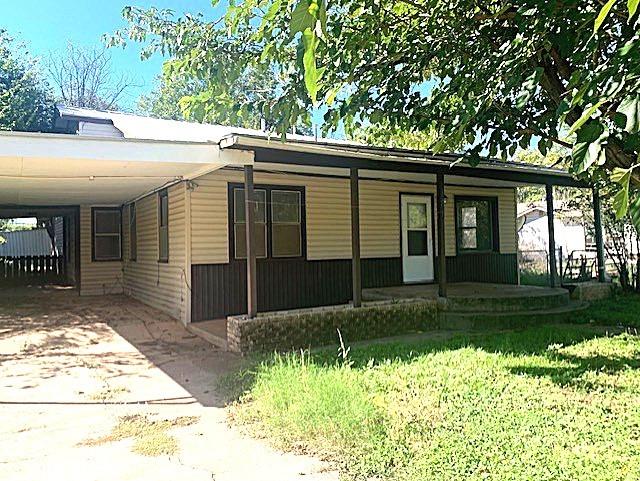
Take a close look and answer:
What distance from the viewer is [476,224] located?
12844 mm

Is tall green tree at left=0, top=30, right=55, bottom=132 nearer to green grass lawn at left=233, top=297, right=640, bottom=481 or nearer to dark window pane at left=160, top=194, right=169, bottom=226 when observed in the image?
dark window pane at left=160, top=194, right=169, bottom=226

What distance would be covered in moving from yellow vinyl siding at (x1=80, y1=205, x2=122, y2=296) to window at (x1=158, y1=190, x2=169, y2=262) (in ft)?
12.8

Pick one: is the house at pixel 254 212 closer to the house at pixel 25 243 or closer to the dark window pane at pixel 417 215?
the dark window pane at pixel 417 215

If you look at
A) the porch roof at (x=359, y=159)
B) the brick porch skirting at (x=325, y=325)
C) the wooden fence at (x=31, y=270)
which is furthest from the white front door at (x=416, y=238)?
the wooden fence at (x=31, y=270)

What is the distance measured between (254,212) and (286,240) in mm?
2466

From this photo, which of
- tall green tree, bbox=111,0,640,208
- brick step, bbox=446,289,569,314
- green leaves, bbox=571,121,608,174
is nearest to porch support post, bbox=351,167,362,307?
brick step, bbox=446,289,569,314

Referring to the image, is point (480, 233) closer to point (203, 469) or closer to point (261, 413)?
point (261, 413)

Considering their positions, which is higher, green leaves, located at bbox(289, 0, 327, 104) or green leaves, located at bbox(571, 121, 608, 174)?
green leaves, located at bbox(289, 0, 327, 104)

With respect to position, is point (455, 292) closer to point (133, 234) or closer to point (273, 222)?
point (273, 222)

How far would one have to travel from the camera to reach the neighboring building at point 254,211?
7098mm

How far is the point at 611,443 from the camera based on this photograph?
3561 mm

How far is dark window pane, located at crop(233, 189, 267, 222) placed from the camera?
9.32 metres

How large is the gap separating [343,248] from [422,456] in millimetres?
7312

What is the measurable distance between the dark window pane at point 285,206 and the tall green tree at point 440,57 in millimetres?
3520
